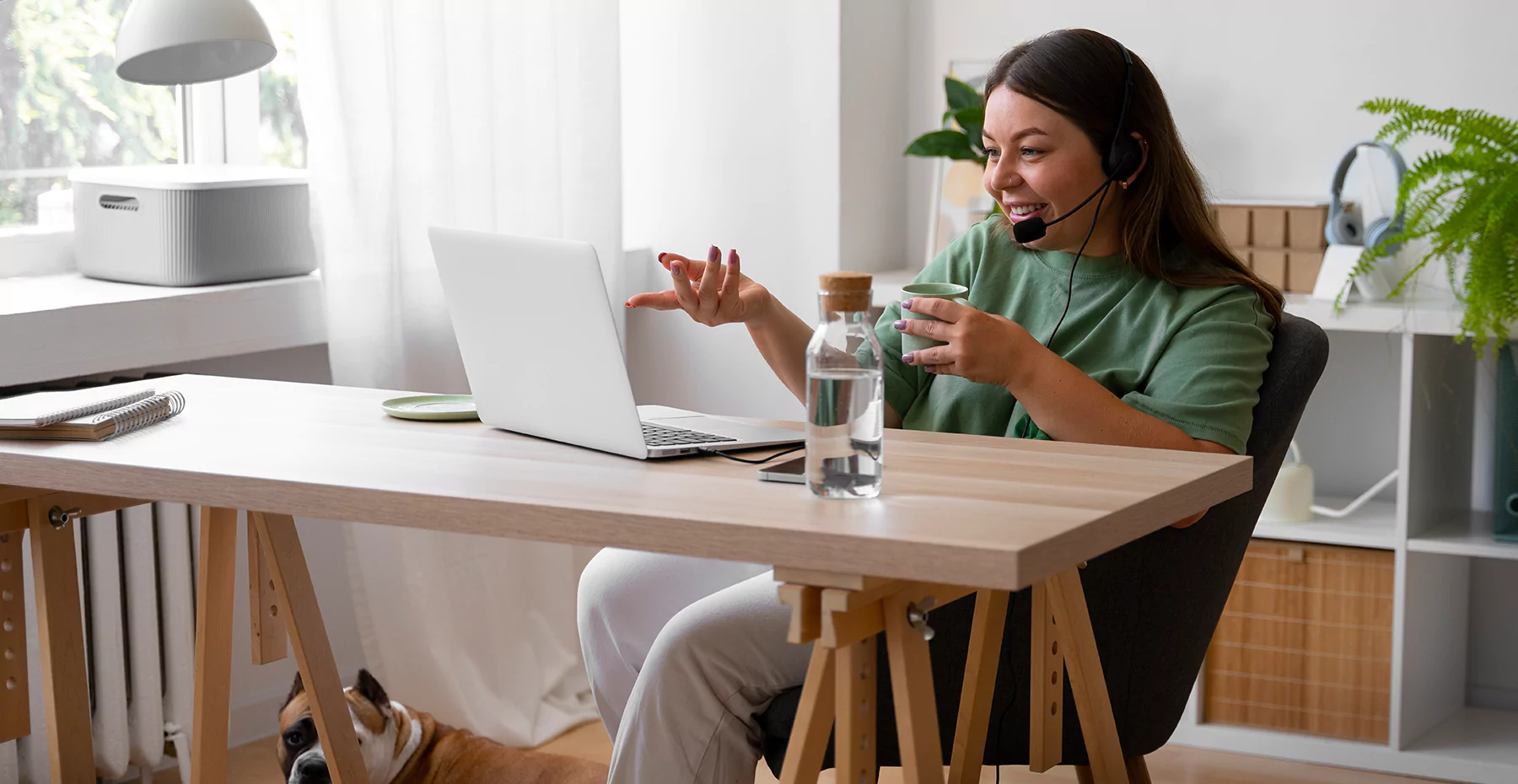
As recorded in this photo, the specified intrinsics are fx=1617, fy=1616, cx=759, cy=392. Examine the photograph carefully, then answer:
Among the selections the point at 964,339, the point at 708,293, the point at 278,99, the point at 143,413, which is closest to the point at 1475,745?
the point at 964,339

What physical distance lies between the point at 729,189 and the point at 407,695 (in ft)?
3.72

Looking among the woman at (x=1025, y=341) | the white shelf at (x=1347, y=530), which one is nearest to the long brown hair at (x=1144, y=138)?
the woman at (x=1025, y=341)

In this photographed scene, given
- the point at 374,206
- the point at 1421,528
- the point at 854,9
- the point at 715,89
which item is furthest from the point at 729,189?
the point at 1421,528

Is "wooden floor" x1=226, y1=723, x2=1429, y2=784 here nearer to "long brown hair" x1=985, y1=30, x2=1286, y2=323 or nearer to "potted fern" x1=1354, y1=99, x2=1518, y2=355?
"potted fern" x1=1354, y1=99, x2=1518, y2=355

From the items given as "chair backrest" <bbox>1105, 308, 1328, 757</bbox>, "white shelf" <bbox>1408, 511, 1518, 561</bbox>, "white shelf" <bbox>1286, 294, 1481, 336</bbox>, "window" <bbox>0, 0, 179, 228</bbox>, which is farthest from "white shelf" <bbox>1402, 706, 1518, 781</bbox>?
"window" <bbox>0, 0, 179, 228</bbox>

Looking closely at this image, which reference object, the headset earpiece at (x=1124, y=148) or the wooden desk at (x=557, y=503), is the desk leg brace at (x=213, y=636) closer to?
the wooden desk at (x=557, y=503)

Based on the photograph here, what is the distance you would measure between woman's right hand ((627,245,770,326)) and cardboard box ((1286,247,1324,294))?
1.32 m

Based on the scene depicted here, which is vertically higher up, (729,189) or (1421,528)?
(729,189)

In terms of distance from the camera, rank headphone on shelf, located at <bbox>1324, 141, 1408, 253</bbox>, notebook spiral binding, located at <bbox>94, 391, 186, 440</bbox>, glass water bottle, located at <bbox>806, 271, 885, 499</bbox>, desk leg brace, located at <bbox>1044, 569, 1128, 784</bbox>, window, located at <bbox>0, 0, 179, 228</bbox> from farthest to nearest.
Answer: headphone on shelf, located at <bbox>1324, 141, 1408, 253</bbox> → window, located at <bbox>0, 0, 179, 228</bbox> → notebook spiral binding, located at <bbox>94, 391, 186, 440</bbox> → desk leg brace, located at <bbox>1044, 569, 1128, 784</bbox> → glass water bottle, located at <bbox>806, 271, 885, 499</bbox>

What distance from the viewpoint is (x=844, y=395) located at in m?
1.27

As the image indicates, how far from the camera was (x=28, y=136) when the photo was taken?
2.52m

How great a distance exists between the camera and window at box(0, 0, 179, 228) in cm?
248

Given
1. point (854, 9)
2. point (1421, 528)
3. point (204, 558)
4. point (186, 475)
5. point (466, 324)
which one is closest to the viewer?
Answer: point (186, 475)

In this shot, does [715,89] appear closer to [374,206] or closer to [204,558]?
[374,206]
